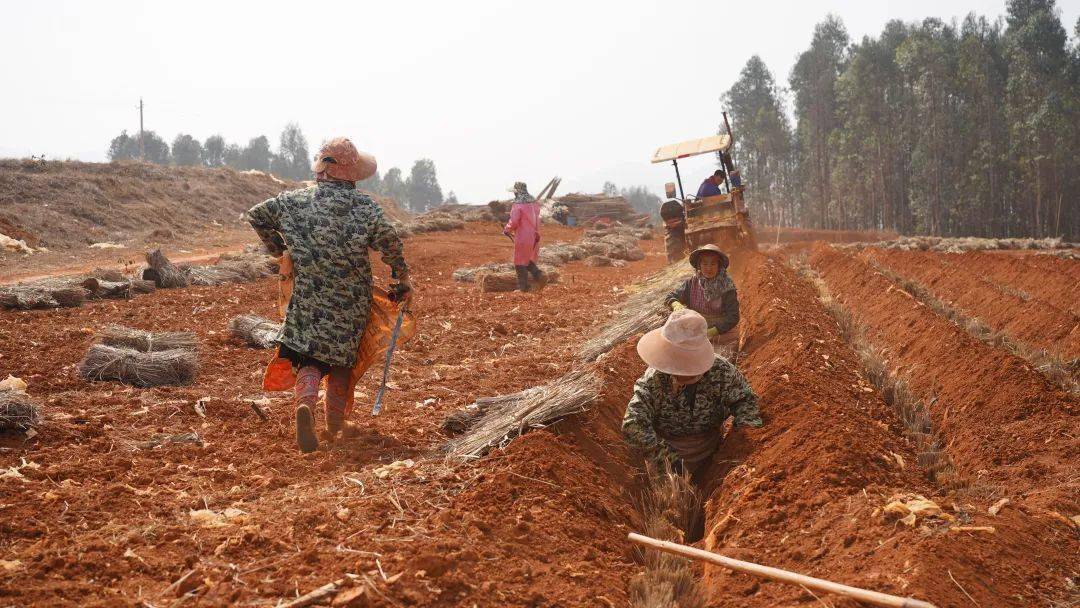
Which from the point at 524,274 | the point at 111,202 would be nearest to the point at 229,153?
the point at 111,202

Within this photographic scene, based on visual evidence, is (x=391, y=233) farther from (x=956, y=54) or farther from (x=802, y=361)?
(x=956, y=54)

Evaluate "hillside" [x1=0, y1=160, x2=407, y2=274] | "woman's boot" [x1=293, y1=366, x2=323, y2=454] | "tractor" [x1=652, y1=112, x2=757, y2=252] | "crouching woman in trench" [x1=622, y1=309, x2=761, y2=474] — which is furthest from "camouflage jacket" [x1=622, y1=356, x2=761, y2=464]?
"hillside" [x1=0, y1=160, x2=407, y2=274]

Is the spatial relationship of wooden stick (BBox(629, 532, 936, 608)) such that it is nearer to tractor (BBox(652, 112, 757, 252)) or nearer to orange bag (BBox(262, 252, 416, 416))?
orange bag (BBox(262, 252, 416, 416))

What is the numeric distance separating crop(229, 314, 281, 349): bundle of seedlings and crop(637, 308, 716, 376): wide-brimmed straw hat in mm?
4191

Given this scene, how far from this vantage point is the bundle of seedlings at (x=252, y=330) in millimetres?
7273

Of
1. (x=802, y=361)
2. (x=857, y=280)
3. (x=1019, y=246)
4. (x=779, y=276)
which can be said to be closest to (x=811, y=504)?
(x=802, y=361)

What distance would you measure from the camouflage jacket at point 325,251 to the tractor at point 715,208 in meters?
10.0

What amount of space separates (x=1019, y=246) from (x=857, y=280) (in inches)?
422

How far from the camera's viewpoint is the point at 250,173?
4116cm

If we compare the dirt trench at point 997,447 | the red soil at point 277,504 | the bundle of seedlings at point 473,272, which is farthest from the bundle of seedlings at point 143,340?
the bundle of seedlings at point 473,272

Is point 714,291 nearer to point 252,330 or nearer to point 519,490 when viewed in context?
point 519,490

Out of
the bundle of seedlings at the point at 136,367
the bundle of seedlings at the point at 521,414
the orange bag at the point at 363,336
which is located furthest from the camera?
the bundle of seedlings at the point at 136,367

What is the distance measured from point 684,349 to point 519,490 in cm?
120

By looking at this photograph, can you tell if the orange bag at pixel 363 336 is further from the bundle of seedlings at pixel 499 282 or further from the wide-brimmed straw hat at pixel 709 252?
the bundle of seedlings at pixel 499 282
